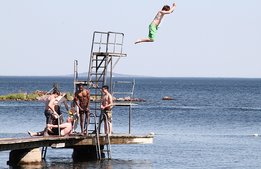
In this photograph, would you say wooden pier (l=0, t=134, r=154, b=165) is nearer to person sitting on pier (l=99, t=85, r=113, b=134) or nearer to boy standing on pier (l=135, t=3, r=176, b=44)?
person sitting on pier (l=99, t=85, r=113, b=134)

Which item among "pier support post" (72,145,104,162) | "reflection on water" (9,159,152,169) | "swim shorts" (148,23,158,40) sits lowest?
"reflection on water" (9,159,152,169)

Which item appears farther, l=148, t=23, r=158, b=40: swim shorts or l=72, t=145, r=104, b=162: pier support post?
l=72, t=145, r=104, b=162: pier support post

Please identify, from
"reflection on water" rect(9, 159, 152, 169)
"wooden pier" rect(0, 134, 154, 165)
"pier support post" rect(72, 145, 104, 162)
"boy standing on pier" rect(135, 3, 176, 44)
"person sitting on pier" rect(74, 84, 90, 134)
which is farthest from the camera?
"pier support post" rect(72, 145, 104, 162)

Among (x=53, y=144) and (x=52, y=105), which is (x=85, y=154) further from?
(x=52, y=105)

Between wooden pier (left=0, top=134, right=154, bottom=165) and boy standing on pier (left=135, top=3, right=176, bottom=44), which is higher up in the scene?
boy standing on pier (left=135, top=3, right=176, bottom=44)

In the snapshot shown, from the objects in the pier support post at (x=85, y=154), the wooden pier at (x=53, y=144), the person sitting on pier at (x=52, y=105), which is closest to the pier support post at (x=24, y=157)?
the wooden pier at (x=53, y=144)

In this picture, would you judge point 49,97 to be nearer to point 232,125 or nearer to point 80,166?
point 80,166

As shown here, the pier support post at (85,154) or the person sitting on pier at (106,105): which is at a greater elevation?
the person sitting on pier at (106,105)

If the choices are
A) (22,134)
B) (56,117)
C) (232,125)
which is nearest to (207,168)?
(56,117)

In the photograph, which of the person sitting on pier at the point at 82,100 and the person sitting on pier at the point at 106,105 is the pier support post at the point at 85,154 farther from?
the person sitting on pier at the point at 82,100

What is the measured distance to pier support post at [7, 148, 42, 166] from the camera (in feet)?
105

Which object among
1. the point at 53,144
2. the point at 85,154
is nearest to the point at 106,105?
the point at 53,144

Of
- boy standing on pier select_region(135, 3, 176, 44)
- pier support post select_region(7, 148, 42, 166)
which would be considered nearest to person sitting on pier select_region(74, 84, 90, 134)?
pier support post select_region(7, 148, 42, 166)

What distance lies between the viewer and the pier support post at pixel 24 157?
32.1m
